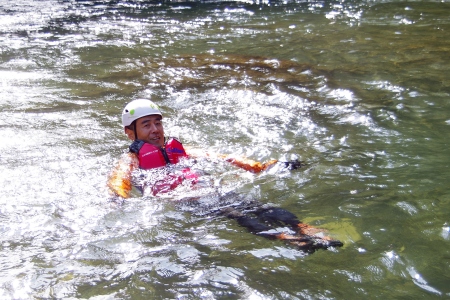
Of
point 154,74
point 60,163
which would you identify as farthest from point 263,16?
point 60,163

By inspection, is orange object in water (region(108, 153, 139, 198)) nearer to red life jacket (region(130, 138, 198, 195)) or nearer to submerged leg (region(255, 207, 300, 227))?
red life jacket (region(130, 138, 198, 195))

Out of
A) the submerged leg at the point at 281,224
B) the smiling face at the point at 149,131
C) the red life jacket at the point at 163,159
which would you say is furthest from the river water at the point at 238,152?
the smiling face at the point at 149,131

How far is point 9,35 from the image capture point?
14586 mm

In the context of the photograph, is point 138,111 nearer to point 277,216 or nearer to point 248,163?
point 248,163

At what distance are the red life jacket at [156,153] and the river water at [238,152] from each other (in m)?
0.42

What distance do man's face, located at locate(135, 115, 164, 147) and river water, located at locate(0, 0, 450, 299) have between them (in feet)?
2.09

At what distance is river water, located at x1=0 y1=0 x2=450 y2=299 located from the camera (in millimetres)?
3859

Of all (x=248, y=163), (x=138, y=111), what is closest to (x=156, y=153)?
(x=138, y=111)

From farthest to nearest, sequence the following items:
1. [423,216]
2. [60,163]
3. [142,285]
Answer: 1. [60,163]
2. [423,216]
3. [142,285]

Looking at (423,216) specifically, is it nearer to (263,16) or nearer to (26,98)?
(26,98)

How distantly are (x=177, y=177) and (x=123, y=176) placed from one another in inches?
23.1

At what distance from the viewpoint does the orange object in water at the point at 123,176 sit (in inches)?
208

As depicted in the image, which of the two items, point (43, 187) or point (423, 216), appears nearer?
point (423, 216)

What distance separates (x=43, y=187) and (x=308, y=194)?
294 cm
